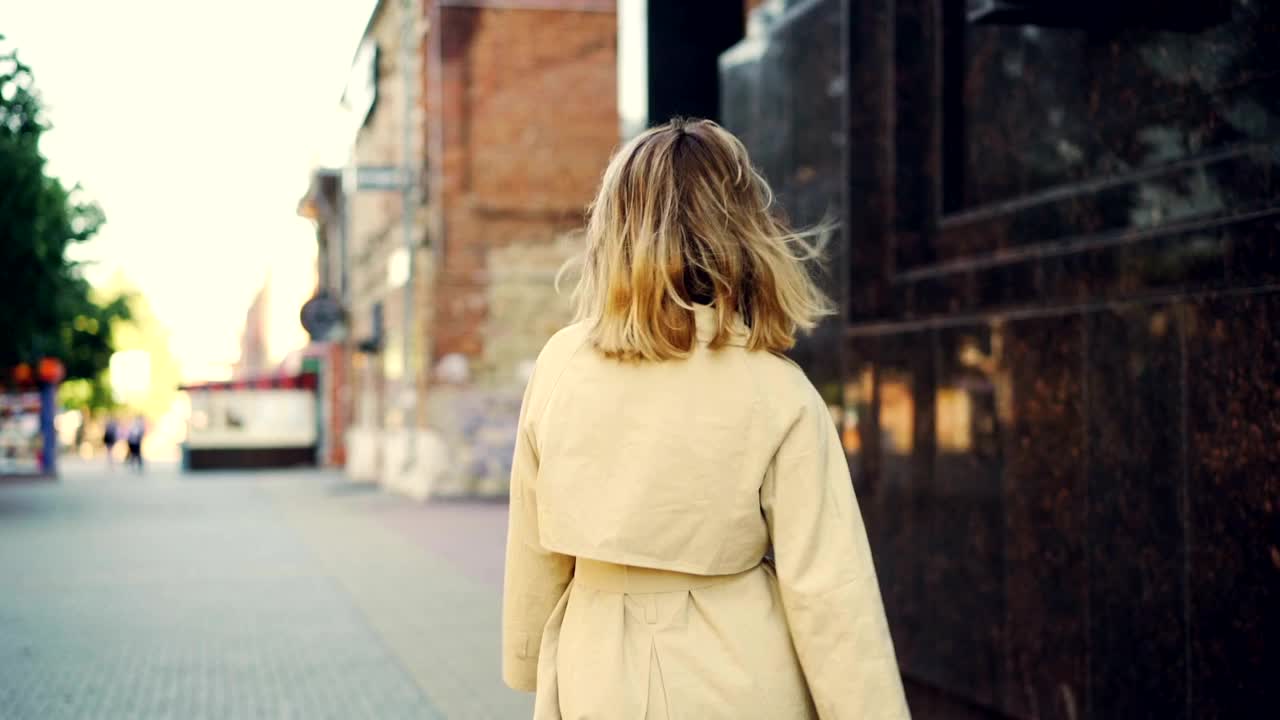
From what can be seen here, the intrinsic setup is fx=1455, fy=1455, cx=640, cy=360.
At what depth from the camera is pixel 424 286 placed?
985 inches

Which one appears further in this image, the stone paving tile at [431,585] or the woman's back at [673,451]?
the stone paving tile at [431,585]

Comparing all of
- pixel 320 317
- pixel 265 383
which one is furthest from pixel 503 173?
pixel 265 383

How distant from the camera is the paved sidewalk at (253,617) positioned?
22.4 ft

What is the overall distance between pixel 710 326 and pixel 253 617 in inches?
317

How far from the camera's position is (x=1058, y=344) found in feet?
17.4

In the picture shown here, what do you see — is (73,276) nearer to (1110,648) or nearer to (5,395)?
(5,395)

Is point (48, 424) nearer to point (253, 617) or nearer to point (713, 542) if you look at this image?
point (253, 617)

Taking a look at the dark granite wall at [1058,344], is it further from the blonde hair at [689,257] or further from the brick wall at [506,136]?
the brick wall at [506,136]

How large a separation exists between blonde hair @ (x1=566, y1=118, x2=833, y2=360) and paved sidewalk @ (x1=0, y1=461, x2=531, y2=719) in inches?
178

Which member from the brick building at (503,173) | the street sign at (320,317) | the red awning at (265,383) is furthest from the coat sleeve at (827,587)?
the red awning at (265,383)

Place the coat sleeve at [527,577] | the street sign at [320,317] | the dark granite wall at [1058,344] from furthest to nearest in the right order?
1. the street sign at [320,317]
2. the dark granite wall at [1058,344]
3. the coat sleeve at [527,577]

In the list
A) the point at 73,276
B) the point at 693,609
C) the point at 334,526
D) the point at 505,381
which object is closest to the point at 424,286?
the point at 505,381

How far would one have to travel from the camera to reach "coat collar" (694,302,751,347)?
226cm

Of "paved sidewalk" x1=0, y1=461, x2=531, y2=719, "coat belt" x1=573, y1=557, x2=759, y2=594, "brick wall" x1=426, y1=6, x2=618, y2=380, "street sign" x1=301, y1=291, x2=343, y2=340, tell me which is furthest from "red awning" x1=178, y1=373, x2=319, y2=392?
"coat belt" x1=573, y1=557, x2=759, y2=594
